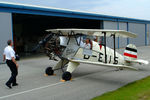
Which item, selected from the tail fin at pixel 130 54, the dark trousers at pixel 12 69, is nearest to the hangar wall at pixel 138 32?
the tail fin at pixel 130 54

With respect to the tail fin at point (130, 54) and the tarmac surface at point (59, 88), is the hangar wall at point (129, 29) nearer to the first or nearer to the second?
the tail fin at point (130, 54)

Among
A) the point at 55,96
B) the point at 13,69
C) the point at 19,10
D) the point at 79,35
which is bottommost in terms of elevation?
the point at 55,96

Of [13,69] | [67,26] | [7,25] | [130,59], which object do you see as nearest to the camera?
[13,69]

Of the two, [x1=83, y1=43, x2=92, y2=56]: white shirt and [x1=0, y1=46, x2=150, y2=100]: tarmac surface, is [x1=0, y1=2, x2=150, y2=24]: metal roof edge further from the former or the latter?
[x1=83, y1=43, x2=92, y2=56]: white shirt

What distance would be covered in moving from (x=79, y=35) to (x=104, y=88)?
2944 millimetres

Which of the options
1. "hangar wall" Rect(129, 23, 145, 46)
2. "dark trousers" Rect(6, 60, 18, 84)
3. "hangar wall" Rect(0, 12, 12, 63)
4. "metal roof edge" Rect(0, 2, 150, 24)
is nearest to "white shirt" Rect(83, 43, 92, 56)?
"dark trousers" Rect(6, 60, 18, 84)

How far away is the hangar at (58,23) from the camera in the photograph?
18.2 metres

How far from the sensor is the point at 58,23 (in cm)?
3161

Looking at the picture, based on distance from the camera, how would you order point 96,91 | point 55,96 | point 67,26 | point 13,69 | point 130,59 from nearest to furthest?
point 55,96 → point 96,91 → point 13,69 → point 130,59 → point 67,26

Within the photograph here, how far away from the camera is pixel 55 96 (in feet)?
19.0

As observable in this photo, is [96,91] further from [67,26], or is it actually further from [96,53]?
[67,26]

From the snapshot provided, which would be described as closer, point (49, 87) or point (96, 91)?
point (96, 91)

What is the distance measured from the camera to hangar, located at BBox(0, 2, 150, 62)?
1825 cm

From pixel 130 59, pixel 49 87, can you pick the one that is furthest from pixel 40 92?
pixel 130 59
